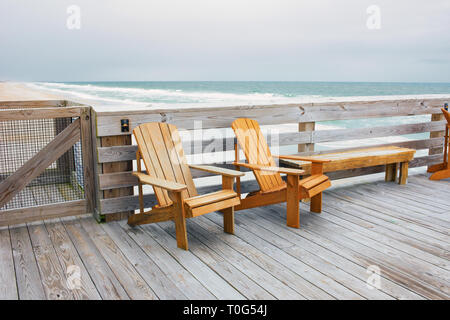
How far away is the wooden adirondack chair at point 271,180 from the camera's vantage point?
10.5ft

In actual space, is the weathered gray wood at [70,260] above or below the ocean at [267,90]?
below

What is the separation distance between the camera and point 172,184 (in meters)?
2.78

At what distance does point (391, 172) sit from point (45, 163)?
11.5ft

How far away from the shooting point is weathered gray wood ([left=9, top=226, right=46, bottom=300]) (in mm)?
2223

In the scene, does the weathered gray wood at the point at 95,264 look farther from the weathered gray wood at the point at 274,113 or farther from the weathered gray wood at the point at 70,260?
the weathered gray wood at the point at 274,113

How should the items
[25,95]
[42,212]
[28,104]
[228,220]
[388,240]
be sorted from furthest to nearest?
[25,95] < [28,104] < [42,212] < [228,220] < [388,240]

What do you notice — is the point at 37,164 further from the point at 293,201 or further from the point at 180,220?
the point at 293,201

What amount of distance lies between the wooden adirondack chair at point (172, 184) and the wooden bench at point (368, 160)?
1023 mm

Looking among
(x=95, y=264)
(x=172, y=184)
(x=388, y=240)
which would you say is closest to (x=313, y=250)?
(x=388, y=240)

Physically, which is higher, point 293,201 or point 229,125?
point 229,125

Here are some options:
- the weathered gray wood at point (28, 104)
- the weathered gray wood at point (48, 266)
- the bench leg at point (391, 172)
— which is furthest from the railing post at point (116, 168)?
the bench leg at point (391, 172)

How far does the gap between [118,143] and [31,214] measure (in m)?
0.87
